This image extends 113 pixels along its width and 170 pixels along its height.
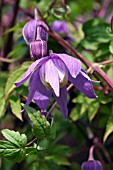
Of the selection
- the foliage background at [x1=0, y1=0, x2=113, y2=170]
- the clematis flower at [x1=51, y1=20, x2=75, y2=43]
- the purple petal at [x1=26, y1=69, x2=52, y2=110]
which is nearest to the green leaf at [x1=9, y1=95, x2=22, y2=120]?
the foliage background at [x1=0, y1=0, x2=113, y2=170]

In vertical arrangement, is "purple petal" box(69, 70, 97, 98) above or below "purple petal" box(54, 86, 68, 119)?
above

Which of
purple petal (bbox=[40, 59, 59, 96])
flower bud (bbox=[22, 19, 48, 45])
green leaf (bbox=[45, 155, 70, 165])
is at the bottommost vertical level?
green leaf (bbox=[45, 155, 70, 165])

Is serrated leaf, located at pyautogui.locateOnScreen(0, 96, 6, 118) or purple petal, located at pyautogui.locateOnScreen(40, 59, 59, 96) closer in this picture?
purple petal, located at pyautogui.locateOnScreen(40, 59, 59, 96)

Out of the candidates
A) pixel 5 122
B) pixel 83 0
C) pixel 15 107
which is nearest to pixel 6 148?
pixel 15 107

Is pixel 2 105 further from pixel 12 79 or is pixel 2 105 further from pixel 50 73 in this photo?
pixel 50 73

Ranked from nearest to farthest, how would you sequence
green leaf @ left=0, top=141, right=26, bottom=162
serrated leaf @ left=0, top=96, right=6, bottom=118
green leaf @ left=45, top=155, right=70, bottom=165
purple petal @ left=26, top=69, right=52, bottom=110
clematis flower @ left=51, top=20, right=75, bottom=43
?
green leaf @ left=0, top=141, right=26, bottom=162 → purple petal @ left=26, top=69, right=52, bottom=110 → serrated leaf @ left=0, top=96, right=6, bottom=118 → green leaf @ left=45, top=155, right=70, bottom=165 → clematis flower @ left=51, top=20, right=75, bottom=43

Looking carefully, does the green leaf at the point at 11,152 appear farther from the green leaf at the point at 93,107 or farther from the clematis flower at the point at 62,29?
the clematis flower at the point at 62,29

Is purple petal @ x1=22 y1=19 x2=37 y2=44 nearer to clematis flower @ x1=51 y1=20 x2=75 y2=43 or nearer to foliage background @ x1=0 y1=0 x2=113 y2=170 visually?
foliage background @ x1=0 y1=0 x2=113 y2=170
